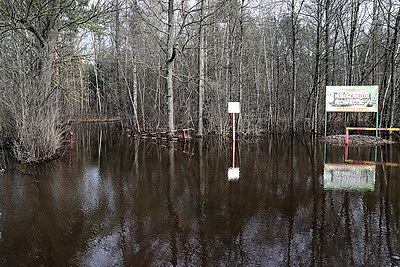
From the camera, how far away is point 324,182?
23.4ft

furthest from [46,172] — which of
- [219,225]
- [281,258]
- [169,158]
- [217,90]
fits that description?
[217,90]

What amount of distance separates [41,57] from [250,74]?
14.6 metres

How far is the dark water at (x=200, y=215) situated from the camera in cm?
383

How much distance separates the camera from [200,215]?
16.9ft

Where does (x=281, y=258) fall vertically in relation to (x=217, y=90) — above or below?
below

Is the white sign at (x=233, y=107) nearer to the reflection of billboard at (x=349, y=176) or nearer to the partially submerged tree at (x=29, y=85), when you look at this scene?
the reflection of billboard at (x=349, y=176)

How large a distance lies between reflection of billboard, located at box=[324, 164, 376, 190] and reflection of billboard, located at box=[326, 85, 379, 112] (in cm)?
693

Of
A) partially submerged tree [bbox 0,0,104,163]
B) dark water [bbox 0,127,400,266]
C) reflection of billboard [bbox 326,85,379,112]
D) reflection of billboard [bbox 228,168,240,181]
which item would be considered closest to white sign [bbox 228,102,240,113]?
dark water [bbox 0,127,400,266]

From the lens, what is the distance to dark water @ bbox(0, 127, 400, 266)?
3.83 m

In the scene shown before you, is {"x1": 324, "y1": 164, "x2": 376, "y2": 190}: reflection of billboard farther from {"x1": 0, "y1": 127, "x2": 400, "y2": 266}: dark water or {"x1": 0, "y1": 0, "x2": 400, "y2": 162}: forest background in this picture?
{"x1": 0, "y1": 0, "x2": 400, "y2": 162}: forest background

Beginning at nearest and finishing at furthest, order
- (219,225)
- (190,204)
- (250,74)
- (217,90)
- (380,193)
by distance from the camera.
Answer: (219,225) < (190,204) < (380,193) < (217,90) < (250,74)

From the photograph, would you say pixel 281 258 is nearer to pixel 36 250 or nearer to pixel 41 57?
pixel 36 250

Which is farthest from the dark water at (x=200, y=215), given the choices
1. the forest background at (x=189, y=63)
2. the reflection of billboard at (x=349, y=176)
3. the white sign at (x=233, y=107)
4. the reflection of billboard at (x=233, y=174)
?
the white sign at (x=233, y=107)

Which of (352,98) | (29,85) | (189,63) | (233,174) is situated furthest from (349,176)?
(189,63)
